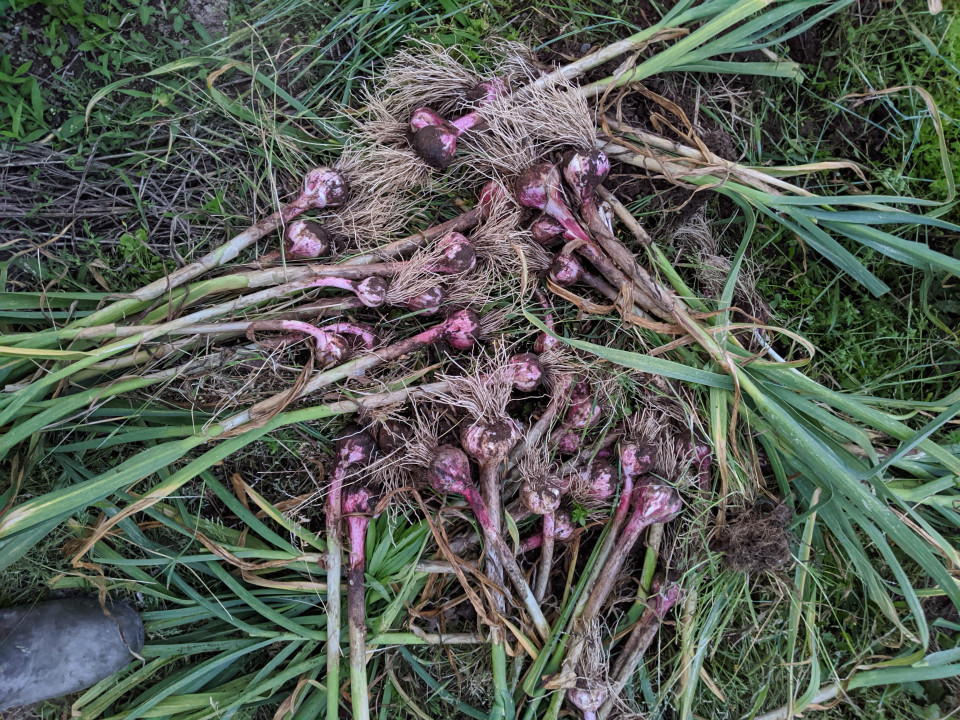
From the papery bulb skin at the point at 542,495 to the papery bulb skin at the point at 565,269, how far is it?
55 centimetres

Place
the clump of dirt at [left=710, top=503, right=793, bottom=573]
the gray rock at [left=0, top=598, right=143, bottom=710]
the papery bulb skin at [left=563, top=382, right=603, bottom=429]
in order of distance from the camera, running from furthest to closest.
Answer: the papery bulb skin at [left=563, top=382, right=603, bottom=429] < the clump of dirt at [left=710, top=503, right=793, bottom=573] < the gray rock at [left=0, top=598, right=143, bottom=710]

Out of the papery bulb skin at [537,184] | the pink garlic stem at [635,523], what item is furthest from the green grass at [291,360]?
the papery bulb skin at [537,184]

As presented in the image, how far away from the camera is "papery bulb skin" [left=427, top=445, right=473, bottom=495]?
1535 millimetres

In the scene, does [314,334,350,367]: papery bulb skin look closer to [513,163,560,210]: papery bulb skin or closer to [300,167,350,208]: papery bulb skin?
[300,167,350,208]: papery bulb skin

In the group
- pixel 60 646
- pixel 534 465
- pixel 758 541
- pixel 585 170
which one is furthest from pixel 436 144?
pixel 60 646

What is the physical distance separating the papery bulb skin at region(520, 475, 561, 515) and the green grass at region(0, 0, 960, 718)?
32 centimetres

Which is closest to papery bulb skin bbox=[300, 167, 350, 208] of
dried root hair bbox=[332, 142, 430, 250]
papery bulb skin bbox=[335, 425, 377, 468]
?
dried root hair bbox=[332, 142, 430, 250]

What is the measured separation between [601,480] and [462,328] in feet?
1.90

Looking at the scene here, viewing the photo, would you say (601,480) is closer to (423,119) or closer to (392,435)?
(392,435)

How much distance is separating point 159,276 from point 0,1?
0.85 meters

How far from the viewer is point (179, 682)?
149 cm

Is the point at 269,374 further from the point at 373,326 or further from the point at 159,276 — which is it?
the point at 159,276

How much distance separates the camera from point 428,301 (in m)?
1.62

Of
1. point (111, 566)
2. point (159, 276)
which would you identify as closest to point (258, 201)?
point (159, 276)
